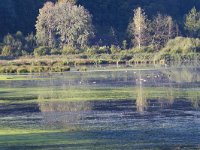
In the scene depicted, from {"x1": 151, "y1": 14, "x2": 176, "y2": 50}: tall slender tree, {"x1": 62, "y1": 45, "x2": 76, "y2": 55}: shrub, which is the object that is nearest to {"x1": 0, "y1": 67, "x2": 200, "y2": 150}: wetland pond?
{"x1": 62, "y1": 45, "x2": 76, "y2": 55}: shrub

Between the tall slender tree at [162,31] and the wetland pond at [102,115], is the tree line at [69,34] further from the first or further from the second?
the wetland pond at [102,115]

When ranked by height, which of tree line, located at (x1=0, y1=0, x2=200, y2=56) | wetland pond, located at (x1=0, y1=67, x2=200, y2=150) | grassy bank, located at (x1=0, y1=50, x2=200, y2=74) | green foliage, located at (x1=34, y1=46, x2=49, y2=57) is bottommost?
wetland pond, located at (x1=0, y1=67, x2=200, y2=150)

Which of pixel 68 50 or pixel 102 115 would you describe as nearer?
pixel 102 115

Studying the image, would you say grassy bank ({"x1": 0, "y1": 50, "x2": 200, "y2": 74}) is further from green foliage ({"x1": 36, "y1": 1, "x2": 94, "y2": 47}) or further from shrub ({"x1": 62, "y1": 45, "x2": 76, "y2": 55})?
green foliage ({"x1": 36, "y1": 1, "x2": 94, "y2": 47})

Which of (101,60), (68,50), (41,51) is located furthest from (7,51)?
(101,60)

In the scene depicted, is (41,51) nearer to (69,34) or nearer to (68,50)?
(68,50)

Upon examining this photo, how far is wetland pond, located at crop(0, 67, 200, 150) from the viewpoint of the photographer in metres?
25.4

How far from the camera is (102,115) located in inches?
1302

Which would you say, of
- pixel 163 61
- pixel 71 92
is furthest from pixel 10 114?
pixel 163 61

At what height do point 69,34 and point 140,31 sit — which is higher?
point 140,31

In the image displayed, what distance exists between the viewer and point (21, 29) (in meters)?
122

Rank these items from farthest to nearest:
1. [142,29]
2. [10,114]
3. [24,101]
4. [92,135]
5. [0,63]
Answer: [142,29] < [0,63] < [24,101] < [10,114] < [92,135]

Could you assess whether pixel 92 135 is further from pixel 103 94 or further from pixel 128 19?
pixel 128 19

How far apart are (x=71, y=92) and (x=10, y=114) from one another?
467 inches
